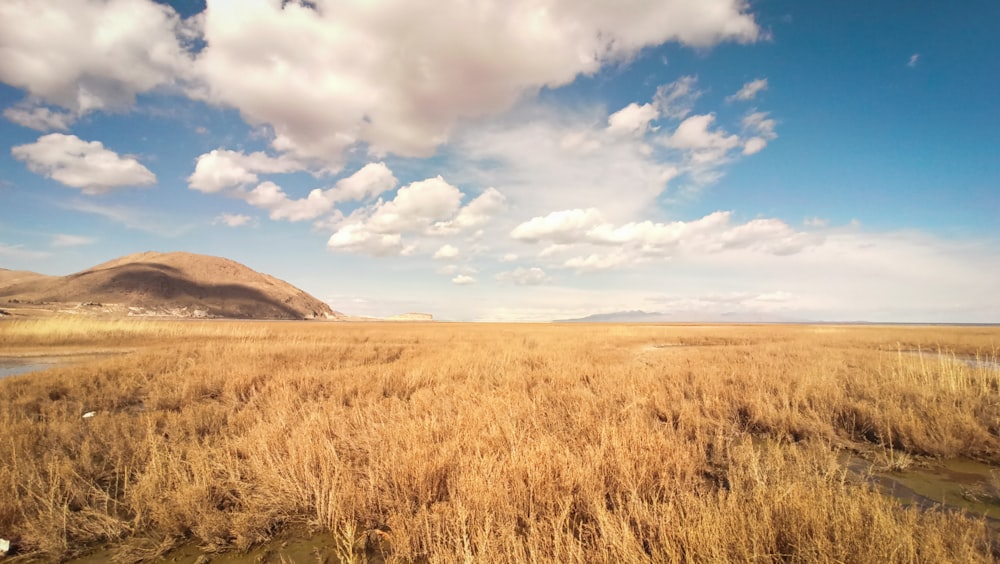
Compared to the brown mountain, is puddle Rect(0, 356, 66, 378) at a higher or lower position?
lower

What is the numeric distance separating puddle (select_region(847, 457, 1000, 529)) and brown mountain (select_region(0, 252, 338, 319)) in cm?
12024

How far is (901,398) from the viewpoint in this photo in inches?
327

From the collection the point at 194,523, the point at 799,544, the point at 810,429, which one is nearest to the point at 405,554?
the point at 194,523

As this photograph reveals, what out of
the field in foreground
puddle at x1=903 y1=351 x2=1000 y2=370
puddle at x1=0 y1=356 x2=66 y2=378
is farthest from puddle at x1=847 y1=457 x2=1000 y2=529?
puddle at x1=0 y1=356 x2=66 y2=378

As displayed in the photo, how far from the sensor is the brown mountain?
111 metres

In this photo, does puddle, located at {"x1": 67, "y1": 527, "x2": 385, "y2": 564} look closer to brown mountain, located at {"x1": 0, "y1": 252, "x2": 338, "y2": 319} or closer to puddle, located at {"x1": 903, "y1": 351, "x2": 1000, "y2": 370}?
puddle, located at {"x1": 903, "y1": 351, "x2": 1000, "y2": 370}

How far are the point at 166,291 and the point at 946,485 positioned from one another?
166539mm

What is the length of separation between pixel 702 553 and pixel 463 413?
430 centimetres

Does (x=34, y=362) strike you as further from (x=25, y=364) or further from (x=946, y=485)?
(x=946, y=485)

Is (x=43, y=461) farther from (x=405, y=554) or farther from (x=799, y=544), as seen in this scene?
(x=799, y=544)

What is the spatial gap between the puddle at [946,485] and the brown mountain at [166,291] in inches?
4734

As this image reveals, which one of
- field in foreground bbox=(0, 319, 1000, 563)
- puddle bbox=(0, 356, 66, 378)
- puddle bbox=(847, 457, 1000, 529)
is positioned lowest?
puddle bbox=(0, 356, 66, 378)

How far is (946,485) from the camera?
516cm

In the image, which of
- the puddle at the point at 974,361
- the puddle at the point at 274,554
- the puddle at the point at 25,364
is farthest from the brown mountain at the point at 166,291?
the puddle at the point at 974,361
